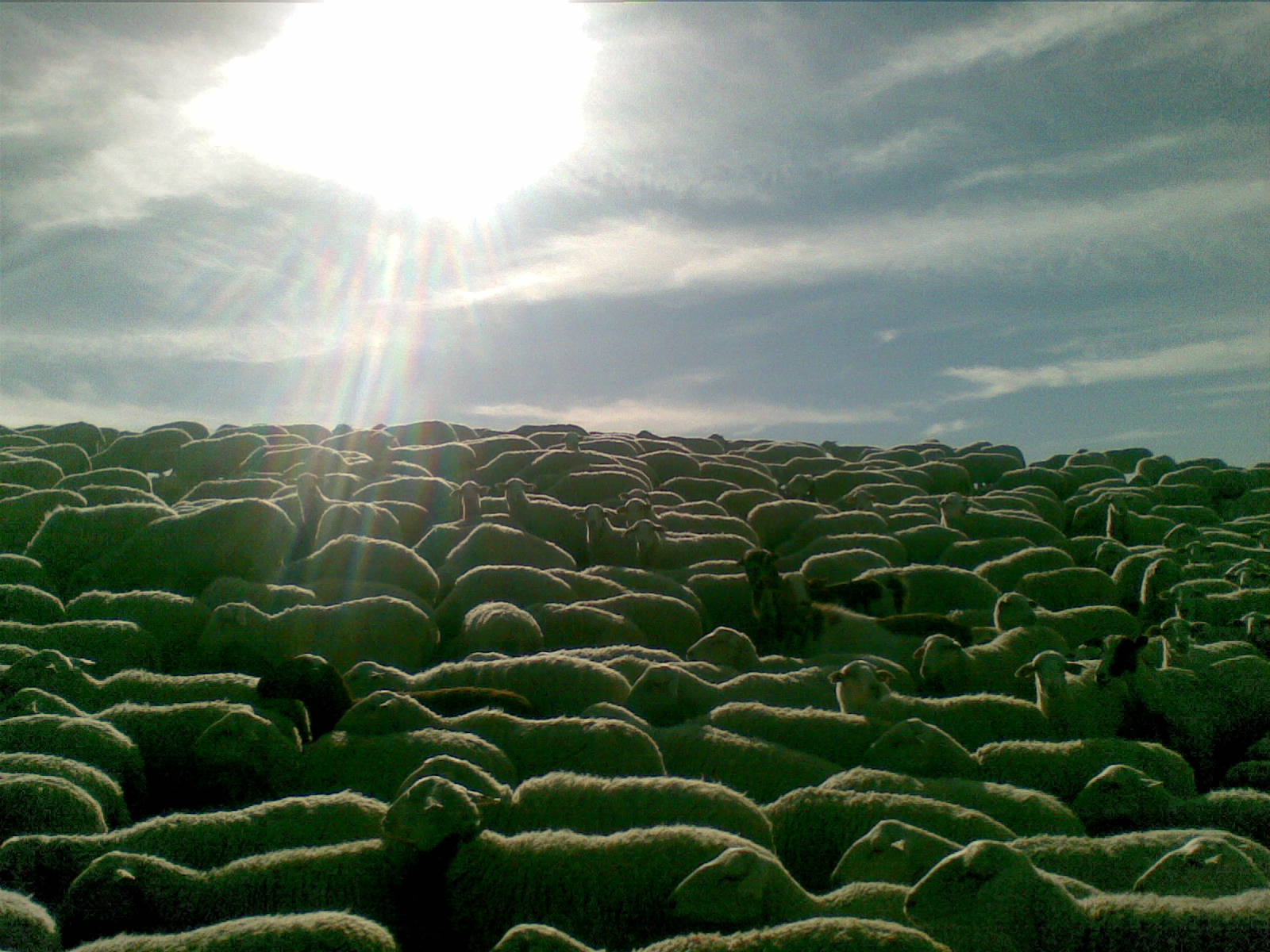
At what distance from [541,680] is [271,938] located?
172 inches

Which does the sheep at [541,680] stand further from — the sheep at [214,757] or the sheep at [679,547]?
the sheep at [679,547]

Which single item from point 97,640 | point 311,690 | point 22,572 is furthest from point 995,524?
point 22,572

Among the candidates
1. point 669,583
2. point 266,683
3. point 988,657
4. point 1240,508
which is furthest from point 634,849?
point 1240,508

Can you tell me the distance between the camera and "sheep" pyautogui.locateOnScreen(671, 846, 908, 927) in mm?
4004

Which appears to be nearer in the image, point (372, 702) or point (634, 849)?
point (634, 849)

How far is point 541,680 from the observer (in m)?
8.02

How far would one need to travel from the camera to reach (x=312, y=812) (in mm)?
5328

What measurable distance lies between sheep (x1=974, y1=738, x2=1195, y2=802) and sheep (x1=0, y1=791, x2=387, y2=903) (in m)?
4.01

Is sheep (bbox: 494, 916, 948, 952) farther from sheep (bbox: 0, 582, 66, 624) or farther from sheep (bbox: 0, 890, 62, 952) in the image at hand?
sheep (bbox: 0, 582, 66, 624)

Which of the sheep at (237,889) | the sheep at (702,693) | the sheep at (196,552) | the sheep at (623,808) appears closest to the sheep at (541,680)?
the sheep at (702,693)

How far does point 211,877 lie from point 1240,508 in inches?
910

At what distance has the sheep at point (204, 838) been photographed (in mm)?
4656

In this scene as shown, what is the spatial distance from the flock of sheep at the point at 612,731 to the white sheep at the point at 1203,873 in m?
0.02

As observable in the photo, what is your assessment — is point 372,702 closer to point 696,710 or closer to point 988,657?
point 696,710
